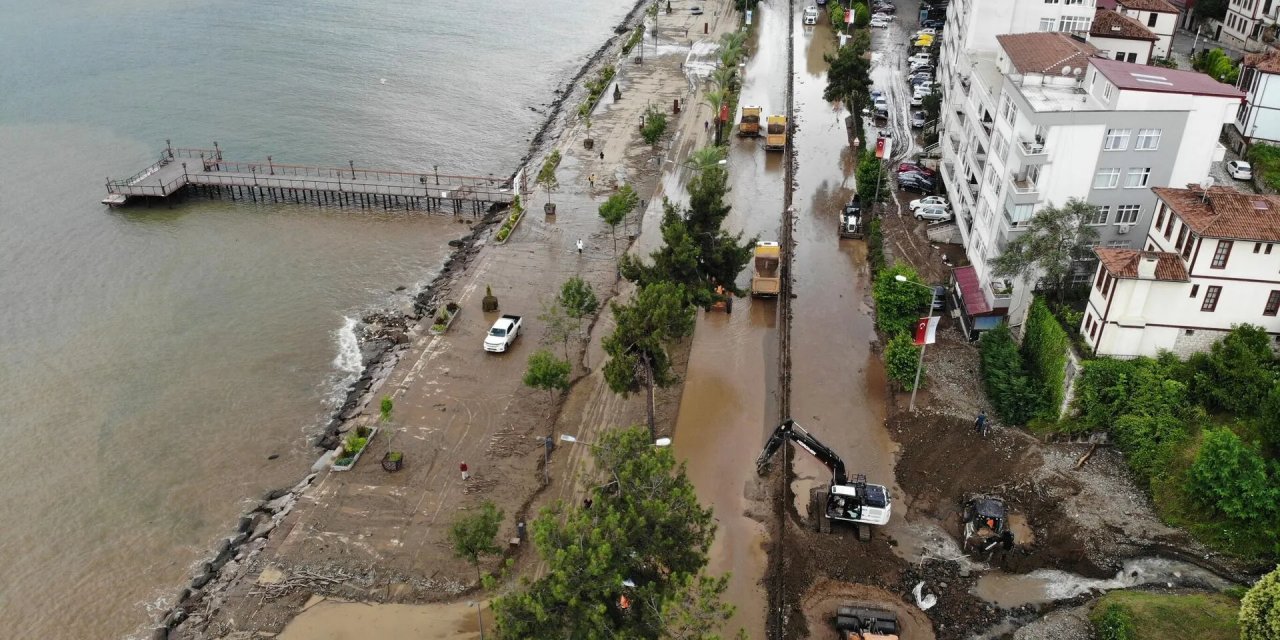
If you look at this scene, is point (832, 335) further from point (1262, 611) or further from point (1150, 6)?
point (1150, 6)

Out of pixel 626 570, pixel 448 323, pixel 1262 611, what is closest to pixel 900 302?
pixel 1262 611

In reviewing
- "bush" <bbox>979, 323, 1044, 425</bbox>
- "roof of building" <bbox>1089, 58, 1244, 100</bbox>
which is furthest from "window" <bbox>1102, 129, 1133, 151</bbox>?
"bush" <bbox>979, 323, 1044, 425</bbox>

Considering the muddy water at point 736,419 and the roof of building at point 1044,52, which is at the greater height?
the roof of building at point 1044,52

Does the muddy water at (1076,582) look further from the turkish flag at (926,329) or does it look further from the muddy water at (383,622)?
the muddy water at (383,622)

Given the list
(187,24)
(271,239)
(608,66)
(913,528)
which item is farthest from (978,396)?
(187,24)

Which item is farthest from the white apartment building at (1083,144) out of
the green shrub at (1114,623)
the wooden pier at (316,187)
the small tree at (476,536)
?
the wooden pier at (316,187)

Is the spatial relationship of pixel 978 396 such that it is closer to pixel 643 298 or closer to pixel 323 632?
pixel 643 298
